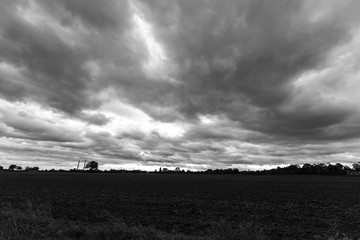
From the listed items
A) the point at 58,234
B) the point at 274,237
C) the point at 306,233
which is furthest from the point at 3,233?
Answer: the point at 306,233

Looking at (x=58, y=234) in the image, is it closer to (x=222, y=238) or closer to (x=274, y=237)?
(x=222, y=238)

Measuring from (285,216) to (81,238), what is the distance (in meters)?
20.7

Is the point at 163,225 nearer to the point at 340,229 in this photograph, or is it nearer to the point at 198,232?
the point at 198,232

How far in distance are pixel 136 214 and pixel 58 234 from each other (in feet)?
43.7

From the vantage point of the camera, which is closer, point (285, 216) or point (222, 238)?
point (222, 238)

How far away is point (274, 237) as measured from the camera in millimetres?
16812

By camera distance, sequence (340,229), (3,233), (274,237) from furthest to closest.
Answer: (340,229)
(274,237)
(3,233)

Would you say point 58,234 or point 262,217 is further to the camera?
point 262,217

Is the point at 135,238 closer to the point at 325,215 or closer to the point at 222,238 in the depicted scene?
the point at 222,238

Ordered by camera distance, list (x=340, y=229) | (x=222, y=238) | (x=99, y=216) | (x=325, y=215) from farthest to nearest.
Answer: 1. (x=325, y=215)
2. (x=99, y=216)
3. (x=340, y=229)
4. (x=222, y=238)

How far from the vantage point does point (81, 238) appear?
11492mm

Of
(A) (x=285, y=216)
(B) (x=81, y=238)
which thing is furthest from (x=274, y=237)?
(B) (x=81, y=238)

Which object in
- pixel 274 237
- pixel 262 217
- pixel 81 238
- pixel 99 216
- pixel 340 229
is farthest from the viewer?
pixel 262 217

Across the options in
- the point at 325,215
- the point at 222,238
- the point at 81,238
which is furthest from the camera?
the point at 325,215
